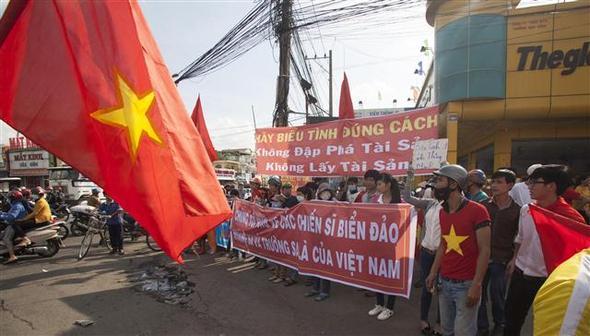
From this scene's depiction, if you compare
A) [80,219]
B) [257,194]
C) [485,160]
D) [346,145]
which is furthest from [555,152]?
[80,219]

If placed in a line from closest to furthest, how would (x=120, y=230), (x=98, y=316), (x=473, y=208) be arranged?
(x=473, y=208)
(x=98, y=316)
(x=120, y=230)

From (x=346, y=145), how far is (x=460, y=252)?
4.17 metres

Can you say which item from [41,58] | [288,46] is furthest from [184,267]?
[288,46]

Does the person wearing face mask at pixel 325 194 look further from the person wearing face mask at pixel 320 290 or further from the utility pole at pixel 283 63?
the utility pole at pixel 283 63

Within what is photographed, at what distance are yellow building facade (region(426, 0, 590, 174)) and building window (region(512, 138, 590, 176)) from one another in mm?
2011

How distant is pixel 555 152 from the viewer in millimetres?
16297

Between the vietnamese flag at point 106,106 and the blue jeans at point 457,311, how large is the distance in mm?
2128

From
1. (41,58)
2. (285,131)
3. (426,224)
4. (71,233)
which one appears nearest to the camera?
(41,58)

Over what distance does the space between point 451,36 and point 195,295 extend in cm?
1181

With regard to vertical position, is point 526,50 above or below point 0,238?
above

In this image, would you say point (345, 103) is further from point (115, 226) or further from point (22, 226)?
point (22, 226)

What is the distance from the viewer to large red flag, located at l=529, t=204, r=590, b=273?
2.81 meters

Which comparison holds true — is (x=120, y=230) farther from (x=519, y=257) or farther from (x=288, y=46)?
(x=519, y=257)

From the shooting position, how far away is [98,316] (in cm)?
488
